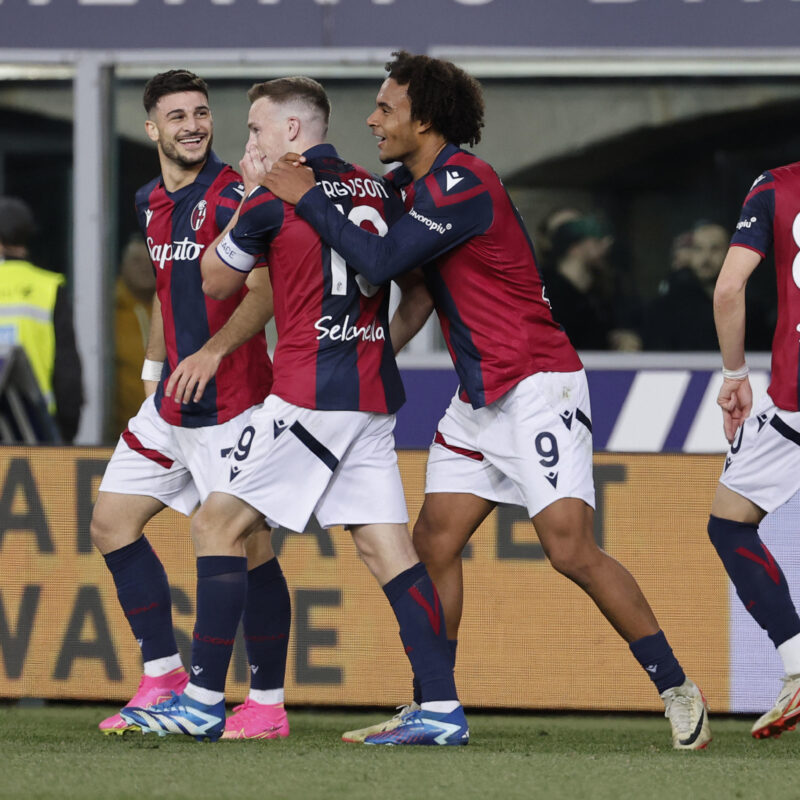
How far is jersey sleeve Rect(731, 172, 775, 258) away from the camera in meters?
4.56

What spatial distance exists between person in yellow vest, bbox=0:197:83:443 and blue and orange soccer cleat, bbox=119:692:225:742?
3058mm

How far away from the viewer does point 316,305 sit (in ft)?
14.2

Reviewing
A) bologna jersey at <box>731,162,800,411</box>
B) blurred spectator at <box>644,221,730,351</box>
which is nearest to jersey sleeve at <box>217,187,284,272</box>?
bologna jersey at <box>731,162,800,411</box>

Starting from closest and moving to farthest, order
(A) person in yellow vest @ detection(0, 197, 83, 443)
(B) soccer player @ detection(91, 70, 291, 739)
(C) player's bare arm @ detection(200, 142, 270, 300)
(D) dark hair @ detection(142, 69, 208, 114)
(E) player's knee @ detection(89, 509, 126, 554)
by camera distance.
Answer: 1. (C) player's bare arm @ detection(200, 142, 270, 300)
2. (B) soccer player @ detection(91, 70, 291, 739)
3. (E) player's knee @ detection(89, 509, 126, 554)
4. (D) dark hair @ detection(142, 69, 208, 114)
5. (A) person in yellow vest @ detection(0, 197, 83, 443)

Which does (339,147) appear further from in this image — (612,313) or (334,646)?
(334,646)

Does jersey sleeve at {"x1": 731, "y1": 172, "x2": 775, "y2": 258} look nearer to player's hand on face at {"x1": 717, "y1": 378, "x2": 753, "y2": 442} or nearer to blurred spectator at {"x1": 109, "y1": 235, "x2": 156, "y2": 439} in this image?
player's hand on face at {"x1": 717, "y1": 378, "x2": 753, "y2": 442}

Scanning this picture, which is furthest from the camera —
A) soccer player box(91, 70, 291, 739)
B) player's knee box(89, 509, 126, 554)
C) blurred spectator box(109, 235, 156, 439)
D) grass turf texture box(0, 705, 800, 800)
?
blurred spectator box(109, 235, 156, 439)

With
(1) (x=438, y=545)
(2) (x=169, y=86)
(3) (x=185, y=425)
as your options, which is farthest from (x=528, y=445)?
(2) (x=169, y=86)

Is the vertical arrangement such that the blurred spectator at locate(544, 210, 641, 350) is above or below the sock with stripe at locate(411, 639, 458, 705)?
above

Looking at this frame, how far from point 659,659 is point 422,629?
658mm

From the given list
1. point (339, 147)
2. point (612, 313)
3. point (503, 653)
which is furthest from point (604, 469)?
point (339, 147)

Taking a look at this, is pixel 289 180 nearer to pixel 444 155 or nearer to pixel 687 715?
pixel 444 155

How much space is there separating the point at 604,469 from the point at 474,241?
130 cm

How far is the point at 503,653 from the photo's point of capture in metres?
5.37
